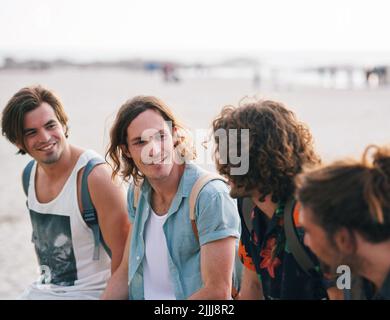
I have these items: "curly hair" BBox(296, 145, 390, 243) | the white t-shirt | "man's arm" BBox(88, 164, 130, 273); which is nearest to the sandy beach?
"curly hair" BBox(296, 145, 390, 243)

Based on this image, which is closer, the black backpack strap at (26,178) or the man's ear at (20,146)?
the man's ear at (20,146)

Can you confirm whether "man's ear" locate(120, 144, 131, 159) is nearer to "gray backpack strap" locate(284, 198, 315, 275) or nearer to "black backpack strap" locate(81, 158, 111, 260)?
"black backpack strap" locate(81, 158, 111, 260)

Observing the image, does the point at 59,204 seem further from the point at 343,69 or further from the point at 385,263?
the point at 343,69

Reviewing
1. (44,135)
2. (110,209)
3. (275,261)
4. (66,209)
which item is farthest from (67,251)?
(275,261)

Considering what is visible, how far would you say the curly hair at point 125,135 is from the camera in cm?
321

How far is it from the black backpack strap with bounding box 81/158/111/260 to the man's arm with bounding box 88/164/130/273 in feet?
0.08

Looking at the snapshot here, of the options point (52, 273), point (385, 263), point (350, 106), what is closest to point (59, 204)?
point (52, 273)

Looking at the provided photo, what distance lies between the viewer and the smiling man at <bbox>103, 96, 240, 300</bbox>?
9.65ft

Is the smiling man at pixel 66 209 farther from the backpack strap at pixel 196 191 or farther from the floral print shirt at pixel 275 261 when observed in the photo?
the floral print shirt at pixel 275 261

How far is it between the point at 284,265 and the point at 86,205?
134 centimetres

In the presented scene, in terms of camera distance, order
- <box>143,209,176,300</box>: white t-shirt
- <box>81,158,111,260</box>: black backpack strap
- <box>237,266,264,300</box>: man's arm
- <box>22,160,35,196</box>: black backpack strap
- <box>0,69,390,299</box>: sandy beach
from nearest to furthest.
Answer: <box>237,266,264,300</box>: man's arm
<box>143,209,176,300</box>: white t-shirt
<box>81,158,111,260</box>: black backpack strap
<box>22,160,35,196</box>: black backpack strap
<box>0,69,390,299</box>: sandy beach

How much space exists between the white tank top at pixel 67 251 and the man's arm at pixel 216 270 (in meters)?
0.86

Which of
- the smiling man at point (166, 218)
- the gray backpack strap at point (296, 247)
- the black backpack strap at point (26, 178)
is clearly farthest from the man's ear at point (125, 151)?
the gray backpack strap at point (296, 247)

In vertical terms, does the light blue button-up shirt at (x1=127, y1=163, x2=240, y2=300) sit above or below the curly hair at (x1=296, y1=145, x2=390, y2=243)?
below
